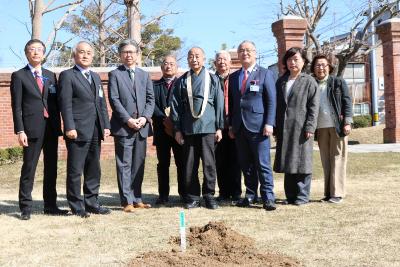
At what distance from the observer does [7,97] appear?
13.9 meters

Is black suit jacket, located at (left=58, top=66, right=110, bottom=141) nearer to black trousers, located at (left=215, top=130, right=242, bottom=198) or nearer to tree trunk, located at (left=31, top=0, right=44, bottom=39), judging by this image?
black trousers, located at (left=215, top=130, right=242, bottom=198)

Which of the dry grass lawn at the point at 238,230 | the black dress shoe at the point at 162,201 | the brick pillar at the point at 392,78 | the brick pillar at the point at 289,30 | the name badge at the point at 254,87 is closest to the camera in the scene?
the dry grass lawn at the point at 238,230

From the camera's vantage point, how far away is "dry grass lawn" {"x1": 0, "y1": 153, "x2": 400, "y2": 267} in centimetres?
433

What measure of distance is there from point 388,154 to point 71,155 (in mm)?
9417

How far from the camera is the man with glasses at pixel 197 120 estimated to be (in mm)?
6383

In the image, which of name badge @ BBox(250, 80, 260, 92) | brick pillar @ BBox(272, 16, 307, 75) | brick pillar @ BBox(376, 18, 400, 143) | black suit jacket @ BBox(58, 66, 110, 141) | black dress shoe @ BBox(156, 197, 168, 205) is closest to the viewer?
black suit jacket @ BBox(58, 66, 110, 141)

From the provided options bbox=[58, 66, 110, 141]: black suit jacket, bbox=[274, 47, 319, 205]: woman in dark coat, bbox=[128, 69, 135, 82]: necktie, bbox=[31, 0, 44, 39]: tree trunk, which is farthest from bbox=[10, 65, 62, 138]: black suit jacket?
bbox=[31, 0, 44, 39]: tree trunk

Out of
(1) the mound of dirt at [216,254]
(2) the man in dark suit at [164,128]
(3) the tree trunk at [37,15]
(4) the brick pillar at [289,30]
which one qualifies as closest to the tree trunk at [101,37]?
(3) the tree trunk at [37,15]

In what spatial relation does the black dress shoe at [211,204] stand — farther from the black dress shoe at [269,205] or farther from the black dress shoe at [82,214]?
the black dress shoe at [82,214]

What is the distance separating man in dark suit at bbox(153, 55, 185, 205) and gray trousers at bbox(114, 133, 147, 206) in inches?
18.6

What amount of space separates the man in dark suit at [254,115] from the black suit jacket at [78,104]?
1705mm

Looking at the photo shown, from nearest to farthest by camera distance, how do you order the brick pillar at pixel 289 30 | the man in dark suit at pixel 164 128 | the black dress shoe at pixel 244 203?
the black dress shoe at pixel 244 203
the man in dark suit at pixel 164 128
the brick pillar at pixel 289 30

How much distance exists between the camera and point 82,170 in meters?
6.27

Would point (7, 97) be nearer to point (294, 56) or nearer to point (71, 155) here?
point (71, 155)
